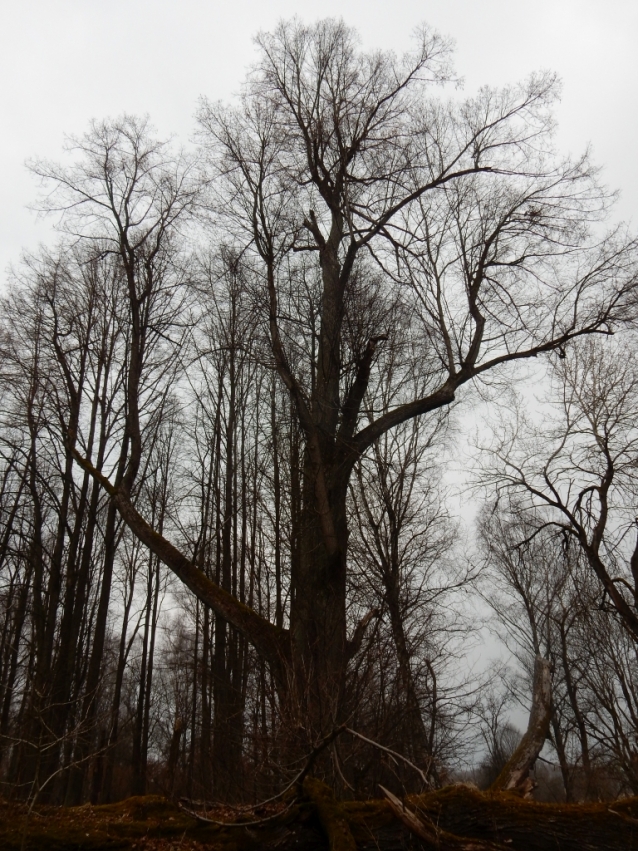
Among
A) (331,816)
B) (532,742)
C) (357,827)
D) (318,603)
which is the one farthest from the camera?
(318,603)

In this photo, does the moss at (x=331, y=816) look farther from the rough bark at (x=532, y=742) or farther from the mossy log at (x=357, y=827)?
the rough bark at (x=532, y=742)

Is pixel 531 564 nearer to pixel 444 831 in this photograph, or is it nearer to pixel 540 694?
pixel 540 694

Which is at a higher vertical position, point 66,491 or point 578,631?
point 66,491

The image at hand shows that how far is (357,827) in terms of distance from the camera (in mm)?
4520

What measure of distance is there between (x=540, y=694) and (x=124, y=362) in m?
11.6

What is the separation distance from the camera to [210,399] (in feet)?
56.8

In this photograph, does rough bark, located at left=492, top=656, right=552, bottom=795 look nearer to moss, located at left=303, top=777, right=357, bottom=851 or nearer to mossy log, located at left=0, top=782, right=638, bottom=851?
mossy log, located at left=0, top=782, right=638, bottom=851

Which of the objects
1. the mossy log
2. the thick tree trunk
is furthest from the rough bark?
the thick tree trunk

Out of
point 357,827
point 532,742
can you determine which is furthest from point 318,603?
point 357,827

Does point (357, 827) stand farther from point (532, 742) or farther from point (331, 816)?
point (532, 742)

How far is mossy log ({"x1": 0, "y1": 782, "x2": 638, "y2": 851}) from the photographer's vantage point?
4.33 meters

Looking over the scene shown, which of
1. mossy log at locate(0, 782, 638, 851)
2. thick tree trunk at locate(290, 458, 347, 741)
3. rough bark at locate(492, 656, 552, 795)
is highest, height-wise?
thick tree trunk at locate(290, 458, 347, 741)

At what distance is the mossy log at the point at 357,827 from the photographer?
433cm

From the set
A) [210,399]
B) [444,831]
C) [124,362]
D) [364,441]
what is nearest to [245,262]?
[364,441]
